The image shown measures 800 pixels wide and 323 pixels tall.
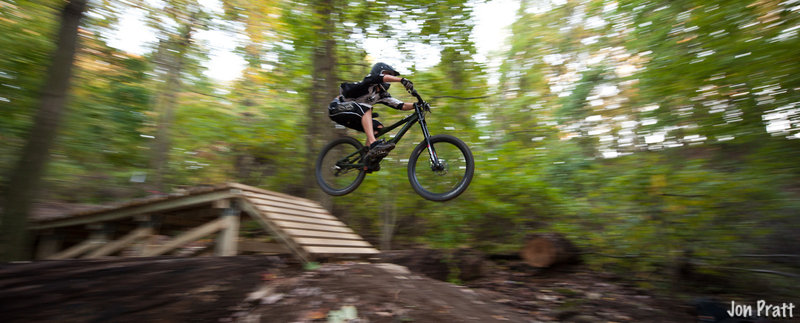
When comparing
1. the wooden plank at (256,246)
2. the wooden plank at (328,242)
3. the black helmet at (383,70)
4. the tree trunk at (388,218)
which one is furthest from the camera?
the tree trunk at (388,218)

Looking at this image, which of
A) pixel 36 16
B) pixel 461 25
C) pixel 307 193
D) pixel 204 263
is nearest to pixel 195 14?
pixel 36 16

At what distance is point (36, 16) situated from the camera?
519cm

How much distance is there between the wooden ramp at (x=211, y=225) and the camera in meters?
3.65

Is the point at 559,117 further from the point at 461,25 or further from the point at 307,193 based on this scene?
the point at 307,193

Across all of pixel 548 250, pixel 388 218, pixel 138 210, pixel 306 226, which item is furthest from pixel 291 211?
pixel 548 250

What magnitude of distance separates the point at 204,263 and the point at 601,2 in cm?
550

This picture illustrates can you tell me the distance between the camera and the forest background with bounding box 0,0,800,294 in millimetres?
3283

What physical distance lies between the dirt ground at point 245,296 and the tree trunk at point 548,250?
1174 mm

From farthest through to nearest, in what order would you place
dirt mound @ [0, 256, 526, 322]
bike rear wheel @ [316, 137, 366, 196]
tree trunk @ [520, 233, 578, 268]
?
1. tree trunk @ [520, 233, 578, 268]
2. bike rear wheel @ [316, 137, 366, 196]
3. dirt mound @ [0, 256, 526, 322]

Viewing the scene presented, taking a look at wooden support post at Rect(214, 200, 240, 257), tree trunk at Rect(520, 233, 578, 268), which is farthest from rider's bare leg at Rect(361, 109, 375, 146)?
tree trunk at Rect(520, 233, 578, 268)

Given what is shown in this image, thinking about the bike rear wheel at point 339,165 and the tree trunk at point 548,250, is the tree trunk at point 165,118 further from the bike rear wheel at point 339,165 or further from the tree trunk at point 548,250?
the tree trunk at point 548,250

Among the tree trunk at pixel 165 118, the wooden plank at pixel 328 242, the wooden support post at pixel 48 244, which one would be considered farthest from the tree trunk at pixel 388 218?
the tree trunk at pixel 165 118

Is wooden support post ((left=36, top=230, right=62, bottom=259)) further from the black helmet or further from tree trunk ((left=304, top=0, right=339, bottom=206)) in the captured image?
the black helmet

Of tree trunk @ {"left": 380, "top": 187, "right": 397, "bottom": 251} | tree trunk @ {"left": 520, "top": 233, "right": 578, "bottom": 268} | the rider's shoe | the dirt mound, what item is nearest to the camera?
the dirt mound
